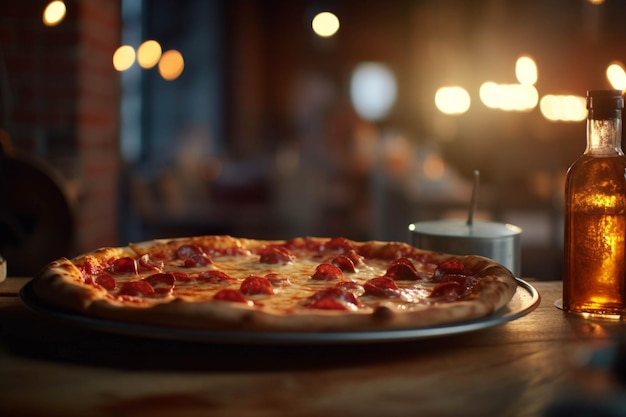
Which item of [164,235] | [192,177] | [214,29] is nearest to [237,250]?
[164,235]

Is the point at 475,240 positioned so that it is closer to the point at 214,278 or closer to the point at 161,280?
the point at 214,278

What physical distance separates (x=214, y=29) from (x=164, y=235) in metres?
6.72

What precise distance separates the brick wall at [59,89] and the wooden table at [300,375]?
2.31 m

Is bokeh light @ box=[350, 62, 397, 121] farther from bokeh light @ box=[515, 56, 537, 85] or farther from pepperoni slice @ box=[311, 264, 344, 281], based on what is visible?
pepperoni slice @ box=[311, 264, 344, 281]

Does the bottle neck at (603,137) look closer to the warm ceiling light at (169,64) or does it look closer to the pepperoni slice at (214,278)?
the pepperoni slice at (214,278)

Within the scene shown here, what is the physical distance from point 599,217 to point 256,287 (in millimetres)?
595

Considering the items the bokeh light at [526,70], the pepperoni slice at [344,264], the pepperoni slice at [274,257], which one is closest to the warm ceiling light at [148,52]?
the bokeh light at [526,70]

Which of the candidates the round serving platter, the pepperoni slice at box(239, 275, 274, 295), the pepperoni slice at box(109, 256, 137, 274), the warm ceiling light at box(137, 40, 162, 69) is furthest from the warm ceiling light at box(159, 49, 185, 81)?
the round serving platter

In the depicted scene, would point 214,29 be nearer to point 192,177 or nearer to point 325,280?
point 192,177

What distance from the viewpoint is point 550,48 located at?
11.1m

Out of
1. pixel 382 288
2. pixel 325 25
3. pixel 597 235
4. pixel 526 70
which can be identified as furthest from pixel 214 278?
pixel 526 70

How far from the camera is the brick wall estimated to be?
3.36m

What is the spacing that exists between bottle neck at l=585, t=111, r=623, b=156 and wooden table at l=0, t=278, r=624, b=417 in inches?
12.2

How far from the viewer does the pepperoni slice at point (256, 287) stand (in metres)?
1.33
